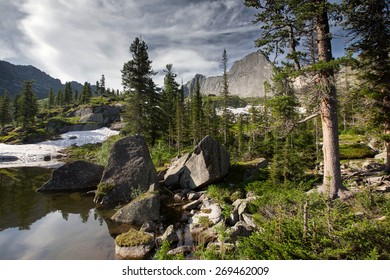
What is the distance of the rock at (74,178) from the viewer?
64.4 ft

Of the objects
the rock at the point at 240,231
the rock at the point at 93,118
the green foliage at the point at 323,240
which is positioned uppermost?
the rock at the point at 93,118

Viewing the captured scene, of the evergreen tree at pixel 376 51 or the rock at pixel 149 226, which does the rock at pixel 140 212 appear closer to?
the rock at pixel 149 226

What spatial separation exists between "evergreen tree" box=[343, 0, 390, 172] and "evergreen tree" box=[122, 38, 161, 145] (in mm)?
23997

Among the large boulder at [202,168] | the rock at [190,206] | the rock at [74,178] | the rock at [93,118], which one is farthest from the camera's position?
the rock at [93,118]

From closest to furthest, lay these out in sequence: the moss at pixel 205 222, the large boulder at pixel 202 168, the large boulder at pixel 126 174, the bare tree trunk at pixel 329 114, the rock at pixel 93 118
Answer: the bare tree trunk at pixel 329 114 < the moss at pixel 205 222 < the large boulder at pixel 126 174 < the large boulder at pixel 202 168 < the rock at pixel 93 118

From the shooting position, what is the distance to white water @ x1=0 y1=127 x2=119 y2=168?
1645 inches

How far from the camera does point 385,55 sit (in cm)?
1355

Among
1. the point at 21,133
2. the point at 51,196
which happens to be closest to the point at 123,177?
the point at 51,196

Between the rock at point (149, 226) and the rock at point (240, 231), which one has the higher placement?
the rock at point (240, 231)

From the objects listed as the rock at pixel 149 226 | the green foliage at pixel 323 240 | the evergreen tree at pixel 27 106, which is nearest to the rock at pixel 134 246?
the rock at pixel 149 226

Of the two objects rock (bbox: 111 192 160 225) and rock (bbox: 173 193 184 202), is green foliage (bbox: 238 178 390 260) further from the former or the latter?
rock (bbox: 173 193 184 202)

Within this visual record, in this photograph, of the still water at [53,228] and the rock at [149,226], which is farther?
the rock at [149,226]

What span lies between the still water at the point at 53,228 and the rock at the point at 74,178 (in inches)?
52.2

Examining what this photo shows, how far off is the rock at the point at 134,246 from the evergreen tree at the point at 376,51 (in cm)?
1466
